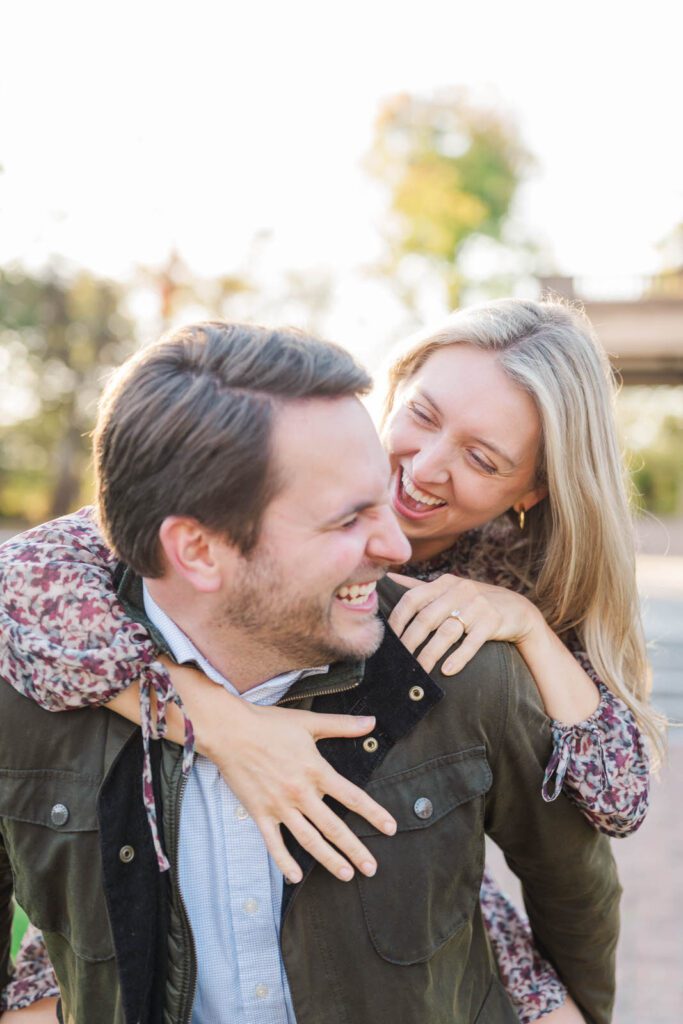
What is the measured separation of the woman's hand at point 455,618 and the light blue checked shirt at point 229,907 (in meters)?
0.49

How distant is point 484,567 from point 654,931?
270 centimetres

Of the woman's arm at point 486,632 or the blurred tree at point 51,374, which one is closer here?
the woman's arm at point 486,632

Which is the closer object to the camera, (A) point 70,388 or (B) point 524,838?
(B) point 524,838

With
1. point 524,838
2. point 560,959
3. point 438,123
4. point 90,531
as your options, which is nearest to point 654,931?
point 560,959

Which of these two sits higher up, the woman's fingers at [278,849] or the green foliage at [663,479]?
the woman's fingers at [278,849]

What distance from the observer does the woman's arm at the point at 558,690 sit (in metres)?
2.09

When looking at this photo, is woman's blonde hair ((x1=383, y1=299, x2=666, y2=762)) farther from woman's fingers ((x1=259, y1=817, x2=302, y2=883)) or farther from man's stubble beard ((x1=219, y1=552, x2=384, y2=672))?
woman's fingers ((x1=259, y1=817, x2=302, y2=883))

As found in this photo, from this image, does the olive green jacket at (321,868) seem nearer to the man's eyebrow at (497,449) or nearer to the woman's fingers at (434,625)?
the woman's fingers at (434,625)

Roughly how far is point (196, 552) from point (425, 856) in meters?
Result: 0.74

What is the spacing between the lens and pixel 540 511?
9.59ft

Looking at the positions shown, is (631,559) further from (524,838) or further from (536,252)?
(536,252)

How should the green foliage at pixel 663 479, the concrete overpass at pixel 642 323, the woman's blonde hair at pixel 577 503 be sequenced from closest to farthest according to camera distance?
the woman's blonde hair at pixel 577 503
the concrete overpass at pixel 642 323
the green foliage at pixel 663 479

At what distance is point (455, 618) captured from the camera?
83.4 inches

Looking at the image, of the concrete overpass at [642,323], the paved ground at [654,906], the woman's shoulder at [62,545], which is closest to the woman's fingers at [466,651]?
the woman's shoulder at [62,545]
